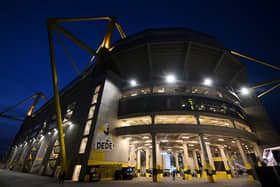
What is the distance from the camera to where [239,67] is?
1299 inches

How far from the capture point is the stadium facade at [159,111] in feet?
71.4

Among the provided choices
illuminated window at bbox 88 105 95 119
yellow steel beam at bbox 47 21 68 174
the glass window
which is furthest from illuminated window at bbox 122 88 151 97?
yellow steel beam at bbox 47 21 68 174

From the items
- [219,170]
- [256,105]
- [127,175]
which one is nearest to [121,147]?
[127,175]

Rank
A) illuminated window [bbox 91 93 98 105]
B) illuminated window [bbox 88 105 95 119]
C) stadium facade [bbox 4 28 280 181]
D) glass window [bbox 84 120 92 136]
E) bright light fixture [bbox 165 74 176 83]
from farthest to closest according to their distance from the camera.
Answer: bright light fixture [bbox 165 74 176 83]
illuminated window [bbox 91 93 98 105]
illuminated window [bbox 88 105 95 119]
glass window [bbox 84 120 92 136]
stadium facade [bbox 4 28 280 181]

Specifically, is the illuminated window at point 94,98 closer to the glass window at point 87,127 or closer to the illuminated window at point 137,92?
the glass window at point 87,127

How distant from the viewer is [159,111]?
2419 cm

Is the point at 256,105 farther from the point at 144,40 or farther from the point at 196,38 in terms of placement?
the point at 144,40

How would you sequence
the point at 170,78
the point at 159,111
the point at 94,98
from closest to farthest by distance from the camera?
the point at 159,111 < the point at 94,98 < the point at 170,78

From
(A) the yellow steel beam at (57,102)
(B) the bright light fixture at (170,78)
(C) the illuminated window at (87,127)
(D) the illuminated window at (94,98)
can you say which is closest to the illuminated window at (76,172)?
(A) the yellow steel beam at (57,102)

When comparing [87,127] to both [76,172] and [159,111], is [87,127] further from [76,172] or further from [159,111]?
[159,111]

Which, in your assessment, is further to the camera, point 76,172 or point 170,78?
point 170,78

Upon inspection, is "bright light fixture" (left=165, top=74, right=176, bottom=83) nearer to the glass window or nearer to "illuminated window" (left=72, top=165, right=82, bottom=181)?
the glass window

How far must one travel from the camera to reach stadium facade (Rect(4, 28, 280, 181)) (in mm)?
21750

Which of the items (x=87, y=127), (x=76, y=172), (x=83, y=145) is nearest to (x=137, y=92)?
(x=87, y=127)
